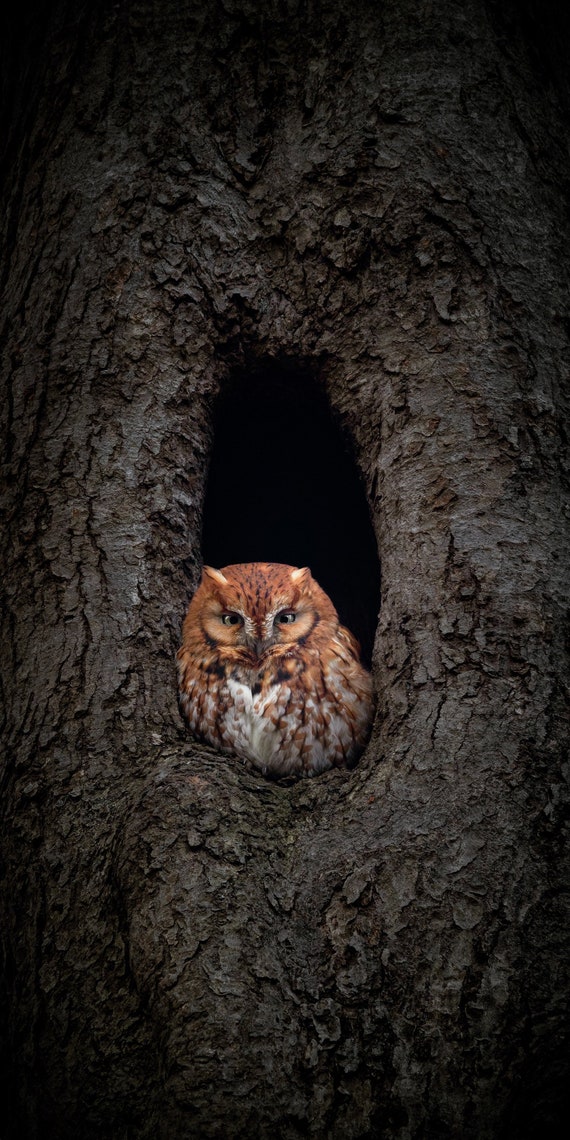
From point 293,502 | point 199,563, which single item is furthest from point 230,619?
point 293,502

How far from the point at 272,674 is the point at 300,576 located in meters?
0.36

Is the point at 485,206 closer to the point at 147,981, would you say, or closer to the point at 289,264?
the point at 289,264

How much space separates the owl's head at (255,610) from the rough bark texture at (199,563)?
0.15 meters

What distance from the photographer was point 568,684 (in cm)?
162

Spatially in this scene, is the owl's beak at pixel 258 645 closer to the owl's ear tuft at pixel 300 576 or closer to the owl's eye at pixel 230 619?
the owl's eye at pixel 230 619

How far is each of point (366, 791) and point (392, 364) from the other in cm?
112

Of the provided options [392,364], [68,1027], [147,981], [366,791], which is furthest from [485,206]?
[68,1027]

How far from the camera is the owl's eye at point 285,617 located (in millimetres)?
2406

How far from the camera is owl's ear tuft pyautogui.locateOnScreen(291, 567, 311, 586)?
2.44 meters

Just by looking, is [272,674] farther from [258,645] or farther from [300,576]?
[300,576]

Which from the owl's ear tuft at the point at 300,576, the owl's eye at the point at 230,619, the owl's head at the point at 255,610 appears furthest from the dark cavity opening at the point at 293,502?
the owl's eye at the point at 230,619

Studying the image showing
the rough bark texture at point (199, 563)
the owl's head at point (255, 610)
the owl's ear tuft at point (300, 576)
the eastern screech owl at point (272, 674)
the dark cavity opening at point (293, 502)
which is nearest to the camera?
the rough bark texture at point (199, 563)

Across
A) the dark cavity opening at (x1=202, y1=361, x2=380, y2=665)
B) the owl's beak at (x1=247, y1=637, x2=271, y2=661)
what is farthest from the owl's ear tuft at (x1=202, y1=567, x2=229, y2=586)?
the dark cavity opening at (x1=202, y1=361, x2=380, y2=665)

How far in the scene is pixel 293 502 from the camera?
3.19 metres
